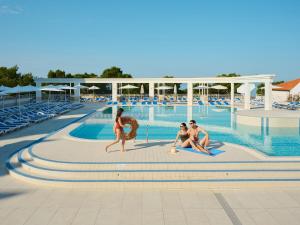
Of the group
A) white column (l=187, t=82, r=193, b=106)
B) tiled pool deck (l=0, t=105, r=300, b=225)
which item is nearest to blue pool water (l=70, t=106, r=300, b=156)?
tiled pool deck (l=0, t=105, r=300, b=225)

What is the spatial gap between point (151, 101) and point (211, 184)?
22.8 m

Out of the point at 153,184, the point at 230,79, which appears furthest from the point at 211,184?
the point at 230,79

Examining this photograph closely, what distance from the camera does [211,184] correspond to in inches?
217

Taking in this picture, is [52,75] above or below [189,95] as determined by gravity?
above

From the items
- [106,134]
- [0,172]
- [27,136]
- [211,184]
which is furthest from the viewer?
[106,134]

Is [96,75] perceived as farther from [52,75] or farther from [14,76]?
[14,76]

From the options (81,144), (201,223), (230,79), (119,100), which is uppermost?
(230,79)

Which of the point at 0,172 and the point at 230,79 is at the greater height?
the point at 230,79

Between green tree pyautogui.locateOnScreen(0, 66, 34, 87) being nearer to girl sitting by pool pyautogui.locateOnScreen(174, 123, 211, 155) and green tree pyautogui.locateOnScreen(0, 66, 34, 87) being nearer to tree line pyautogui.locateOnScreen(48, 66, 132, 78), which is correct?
tree line pyautogui.locateOnScreen(48, 66, 132, 78)

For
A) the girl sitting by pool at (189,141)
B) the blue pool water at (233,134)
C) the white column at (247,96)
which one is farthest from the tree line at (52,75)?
the girl sitting by pool at (189,141)

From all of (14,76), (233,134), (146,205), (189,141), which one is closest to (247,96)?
(233,134)

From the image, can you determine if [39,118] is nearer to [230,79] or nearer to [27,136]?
[27,136]

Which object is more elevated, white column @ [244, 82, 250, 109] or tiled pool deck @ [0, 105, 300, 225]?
white column @ [244, 82, 250, 109]

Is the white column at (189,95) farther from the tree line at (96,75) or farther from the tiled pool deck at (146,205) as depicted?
the tiled pool deck at (146,205)
